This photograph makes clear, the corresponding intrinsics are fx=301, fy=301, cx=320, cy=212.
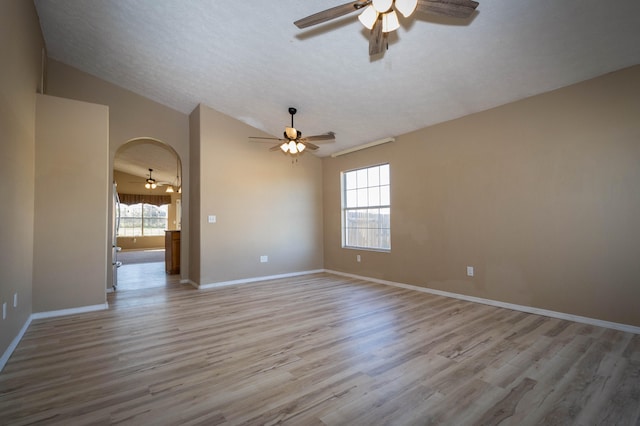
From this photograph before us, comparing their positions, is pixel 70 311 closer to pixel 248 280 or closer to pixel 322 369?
pixel 248 280

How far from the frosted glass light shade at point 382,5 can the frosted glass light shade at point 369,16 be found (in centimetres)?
11

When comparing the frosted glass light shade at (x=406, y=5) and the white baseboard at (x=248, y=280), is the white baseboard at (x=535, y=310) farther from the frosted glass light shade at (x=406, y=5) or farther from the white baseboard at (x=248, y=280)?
the frosted glass light shade at (x=406, y=5)

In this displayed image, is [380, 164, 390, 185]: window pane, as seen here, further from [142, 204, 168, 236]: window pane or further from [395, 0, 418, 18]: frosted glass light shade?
[142, 204, 168, 236]: window pane

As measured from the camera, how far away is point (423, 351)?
2557 mm

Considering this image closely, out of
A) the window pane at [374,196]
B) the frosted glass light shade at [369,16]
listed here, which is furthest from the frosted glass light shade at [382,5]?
the window pane at [374,196]

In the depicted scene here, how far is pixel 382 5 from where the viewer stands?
1.98 meters

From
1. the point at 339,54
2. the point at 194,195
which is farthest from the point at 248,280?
the point at 339,54

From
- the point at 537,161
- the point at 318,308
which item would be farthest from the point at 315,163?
the point at 537,161

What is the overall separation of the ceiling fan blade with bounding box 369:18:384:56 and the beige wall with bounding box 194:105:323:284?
3647 mm

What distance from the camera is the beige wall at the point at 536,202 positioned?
304 centimetres

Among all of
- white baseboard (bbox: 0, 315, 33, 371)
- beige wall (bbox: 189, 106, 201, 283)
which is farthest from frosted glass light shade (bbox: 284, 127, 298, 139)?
white baseboard (bbox: 0, 315, 33, 371)

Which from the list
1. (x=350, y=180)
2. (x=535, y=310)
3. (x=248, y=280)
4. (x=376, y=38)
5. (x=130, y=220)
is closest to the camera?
(x=376, y=38)

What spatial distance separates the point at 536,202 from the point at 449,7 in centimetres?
264

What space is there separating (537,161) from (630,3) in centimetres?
163
